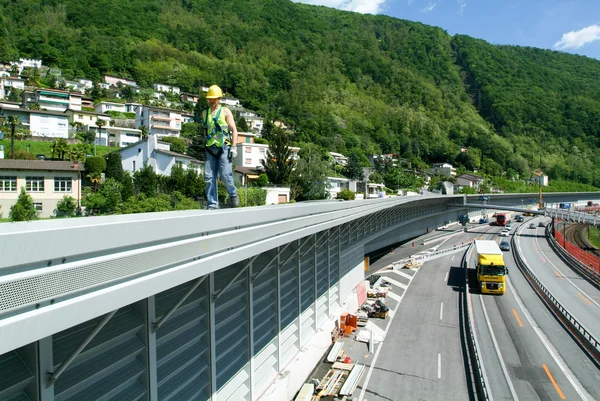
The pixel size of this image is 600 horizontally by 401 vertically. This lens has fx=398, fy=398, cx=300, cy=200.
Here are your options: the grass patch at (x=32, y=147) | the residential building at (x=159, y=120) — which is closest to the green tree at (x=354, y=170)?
the residential building at (x=159, y=120)

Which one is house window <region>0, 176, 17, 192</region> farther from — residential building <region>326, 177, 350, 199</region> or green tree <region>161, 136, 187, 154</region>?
residential building <region>326, 177, 350, 199</region>

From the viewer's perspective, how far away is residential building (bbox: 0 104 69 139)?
6862 centimetres

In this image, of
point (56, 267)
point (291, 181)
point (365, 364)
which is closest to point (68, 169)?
point (365, 364)

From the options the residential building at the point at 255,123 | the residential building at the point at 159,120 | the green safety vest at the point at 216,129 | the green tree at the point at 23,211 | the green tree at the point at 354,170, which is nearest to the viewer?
the green safety vest at the point at 216,129

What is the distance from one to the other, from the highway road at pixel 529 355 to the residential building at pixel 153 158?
121ft

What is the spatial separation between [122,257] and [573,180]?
692 ft

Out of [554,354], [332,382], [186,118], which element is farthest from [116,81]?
[554,354]

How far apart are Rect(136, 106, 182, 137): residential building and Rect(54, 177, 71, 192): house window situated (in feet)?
187

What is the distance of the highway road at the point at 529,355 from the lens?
1880cm

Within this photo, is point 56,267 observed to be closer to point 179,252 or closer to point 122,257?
point 122,257

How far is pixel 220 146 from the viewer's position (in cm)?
1090

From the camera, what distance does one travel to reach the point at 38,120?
69.1 meters

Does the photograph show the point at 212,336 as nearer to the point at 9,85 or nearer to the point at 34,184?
the point at 34,184

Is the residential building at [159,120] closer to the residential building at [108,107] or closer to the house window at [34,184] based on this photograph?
the residential building at [108,107]
